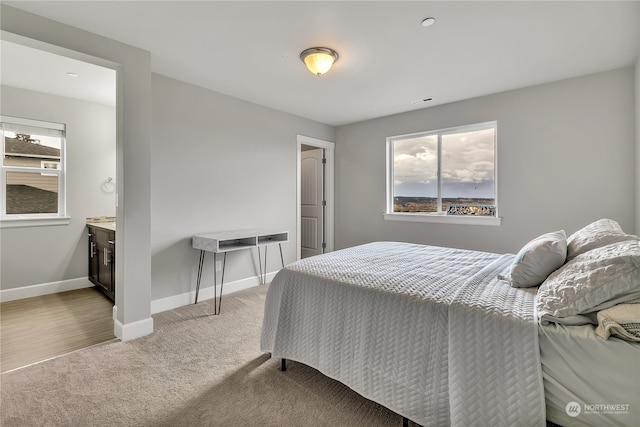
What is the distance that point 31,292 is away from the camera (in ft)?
11.7

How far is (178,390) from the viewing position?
1817 millimetres

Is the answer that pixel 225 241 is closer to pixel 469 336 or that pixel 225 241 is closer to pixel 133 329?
pixel 133 329

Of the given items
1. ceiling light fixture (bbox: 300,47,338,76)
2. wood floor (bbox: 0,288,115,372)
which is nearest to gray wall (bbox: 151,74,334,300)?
wood floor (bbox: 0,288,115,372)

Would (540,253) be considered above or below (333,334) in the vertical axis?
above

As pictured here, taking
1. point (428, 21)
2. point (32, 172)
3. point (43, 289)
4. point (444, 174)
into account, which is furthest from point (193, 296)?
point (444, 174)

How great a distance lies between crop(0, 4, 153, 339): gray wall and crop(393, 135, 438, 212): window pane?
3.35 metres

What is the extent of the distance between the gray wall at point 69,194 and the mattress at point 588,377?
16.3 feet

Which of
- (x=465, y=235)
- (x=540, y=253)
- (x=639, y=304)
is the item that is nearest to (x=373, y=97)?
(x=465, y=235)

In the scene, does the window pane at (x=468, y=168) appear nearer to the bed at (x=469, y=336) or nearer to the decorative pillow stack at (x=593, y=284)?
the bed at (x=469, y=336)

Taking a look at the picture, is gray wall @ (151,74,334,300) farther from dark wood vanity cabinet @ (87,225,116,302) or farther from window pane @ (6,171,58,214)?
window pane @ (6,171,58,214)

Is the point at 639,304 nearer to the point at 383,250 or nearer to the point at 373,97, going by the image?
the point at 383,250

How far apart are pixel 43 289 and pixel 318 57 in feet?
14.0

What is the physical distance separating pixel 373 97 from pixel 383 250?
206cm

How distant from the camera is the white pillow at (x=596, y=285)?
1.11 m
